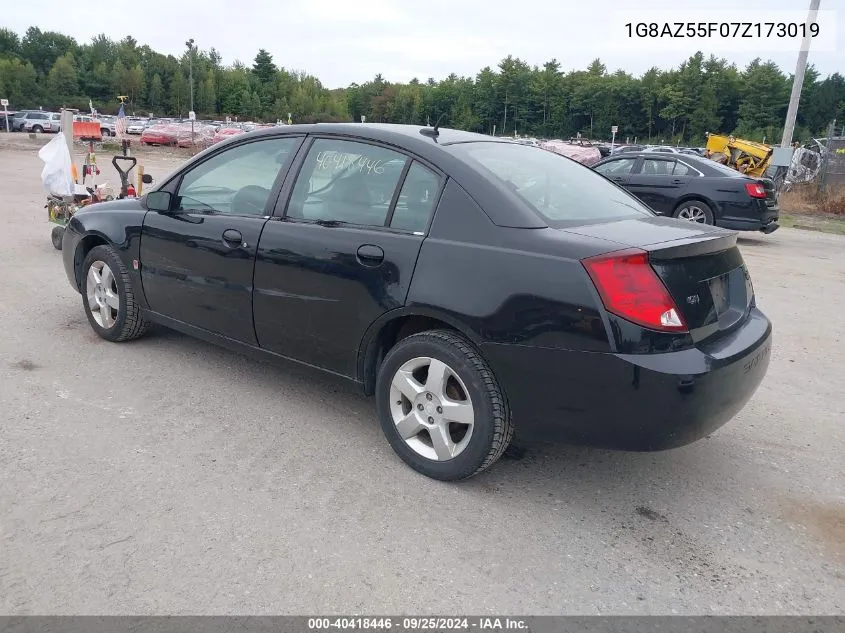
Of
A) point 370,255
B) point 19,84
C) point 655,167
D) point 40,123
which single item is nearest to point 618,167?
point 655,167

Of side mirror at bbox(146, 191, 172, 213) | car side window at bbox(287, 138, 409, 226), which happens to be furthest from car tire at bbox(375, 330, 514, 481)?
side mirror at bbox(146, 191, 172, 213)

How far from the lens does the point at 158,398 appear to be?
162 inches

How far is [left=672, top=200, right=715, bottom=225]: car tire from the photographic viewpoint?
38.9ft

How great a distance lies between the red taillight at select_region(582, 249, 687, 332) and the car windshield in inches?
17.9

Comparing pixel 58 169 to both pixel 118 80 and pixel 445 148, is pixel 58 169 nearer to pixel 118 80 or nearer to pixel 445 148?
pixel 445 148

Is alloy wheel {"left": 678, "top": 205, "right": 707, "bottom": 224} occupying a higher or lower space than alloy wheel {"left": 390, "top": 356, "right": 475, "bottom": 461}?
higher

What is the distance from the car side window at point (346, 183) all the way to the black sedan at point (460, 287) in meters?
0.01

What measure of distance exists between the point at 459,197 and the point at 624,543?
1.69m

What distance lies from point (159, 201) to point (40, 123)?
54.8m

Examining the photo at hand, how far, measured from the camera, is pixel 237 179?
4.21 meters

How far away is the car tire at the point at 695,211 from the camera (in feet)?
38.9

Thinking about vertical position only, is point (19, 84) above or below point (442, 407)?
above

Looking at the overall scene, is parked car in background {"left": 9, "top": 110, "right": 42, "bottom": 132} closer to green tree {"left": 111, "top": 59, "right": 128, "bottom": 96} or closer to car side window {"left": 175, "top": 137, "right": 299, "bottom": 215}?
car side window {"left": 175, "top": 137, "right": 299, "bottom": 215}

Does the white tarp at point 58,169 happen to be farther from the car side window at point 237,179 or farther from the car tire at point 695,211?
the car tire at point 695,211
